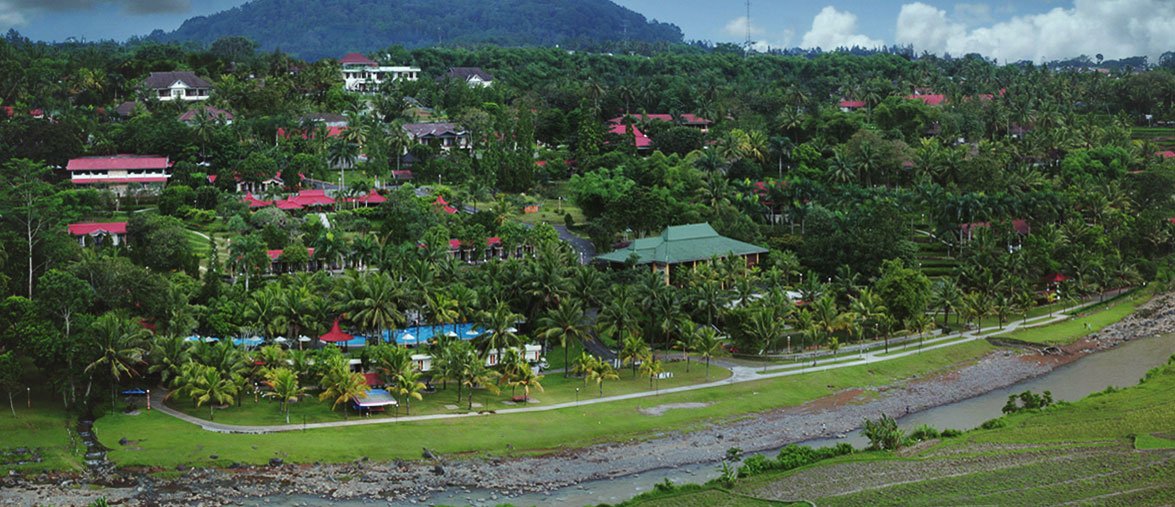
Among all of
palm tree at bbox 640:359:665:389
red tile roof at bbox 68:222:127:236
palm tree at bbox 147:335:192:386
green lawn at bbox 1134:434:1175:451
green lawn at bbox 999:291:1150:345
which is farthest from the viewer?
red tile roof at bbox 68:222:127:236

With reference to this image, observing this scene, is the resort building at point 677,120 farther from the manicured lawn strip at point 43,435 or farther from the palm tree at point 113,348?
the manicured lawn strip at point 43,435

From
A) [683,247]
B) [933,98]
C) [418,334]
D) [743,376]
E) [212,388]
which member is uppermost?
[933,98]

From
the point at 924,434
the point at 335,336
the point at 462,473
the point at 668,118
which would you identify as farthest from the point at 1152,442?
the point at 668,118

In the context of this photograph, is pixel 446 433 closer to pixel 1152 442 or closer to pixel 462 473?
pixel 462 473

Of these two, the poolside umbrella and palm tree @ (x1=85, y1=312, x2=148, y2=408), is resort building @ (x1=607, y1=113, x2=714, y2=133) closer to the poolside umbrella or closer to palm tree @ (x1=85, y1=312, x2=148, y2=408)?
the poolside umbrella

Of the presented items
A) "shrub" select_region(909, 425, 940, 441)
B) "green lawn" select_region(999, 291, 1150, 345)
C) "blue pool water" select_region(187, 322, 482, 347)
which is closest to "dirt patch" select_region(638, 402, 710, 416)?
"shrub" select_region(909, 425, 940, 441)

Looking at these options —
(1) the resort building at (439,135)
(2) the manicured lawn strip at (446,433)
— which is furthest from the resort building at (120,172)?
(2) the manicured lawn strip at (446,433)
